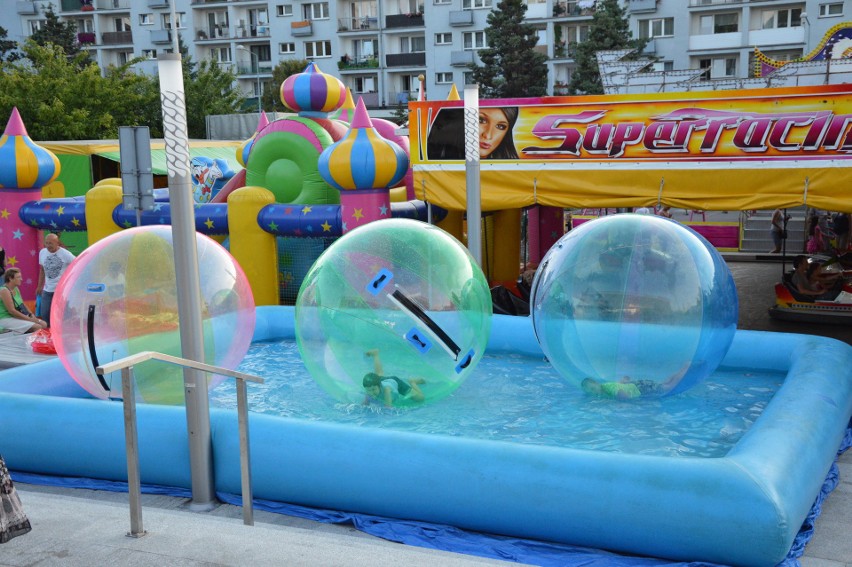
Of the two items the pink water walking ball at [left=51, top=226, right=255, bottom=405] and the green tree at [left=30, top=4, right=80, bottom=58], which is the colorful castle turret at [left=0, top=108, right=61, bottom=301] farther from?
the green tree at [left=30, top=4, right=80, bottom=58]

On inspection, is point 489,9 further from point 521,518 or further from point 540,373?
point 521,518

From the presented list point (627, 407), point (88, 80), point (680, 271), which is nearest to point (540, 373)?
point (627, 407)

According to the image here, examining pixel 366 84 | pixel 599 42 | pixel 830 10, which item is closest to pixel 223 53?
pixel 366 84

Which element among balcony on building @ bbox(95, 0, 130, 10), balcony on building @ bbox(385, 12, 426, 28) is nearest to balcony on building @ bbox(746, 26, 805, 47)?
balcony on building @ bbox(385, 12, 426, 28)

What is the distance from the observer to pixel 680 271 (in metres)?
6.79

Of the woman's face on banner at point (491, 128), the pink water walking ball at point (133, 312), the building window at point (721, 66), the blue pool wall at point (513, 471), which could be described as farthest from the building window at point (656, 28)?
the pink water walking ball at point (133, 312)

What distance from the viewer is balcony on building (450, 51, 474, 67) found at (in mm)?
45969

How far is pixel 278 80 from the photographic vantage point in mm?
46625

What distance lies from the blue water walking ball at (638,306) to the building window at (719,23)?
36.8 metres

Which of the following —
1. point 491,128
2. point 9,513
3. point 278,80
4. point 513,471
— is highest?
point 278,80

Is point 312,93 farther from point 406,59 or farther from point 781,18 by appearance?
point 406,59

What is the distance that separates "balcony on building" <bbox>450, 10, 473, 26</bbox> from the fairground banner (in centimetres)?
3596

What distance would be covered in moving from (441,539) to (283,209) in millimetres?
7831

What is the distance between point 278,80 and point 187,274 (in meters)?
42.5
